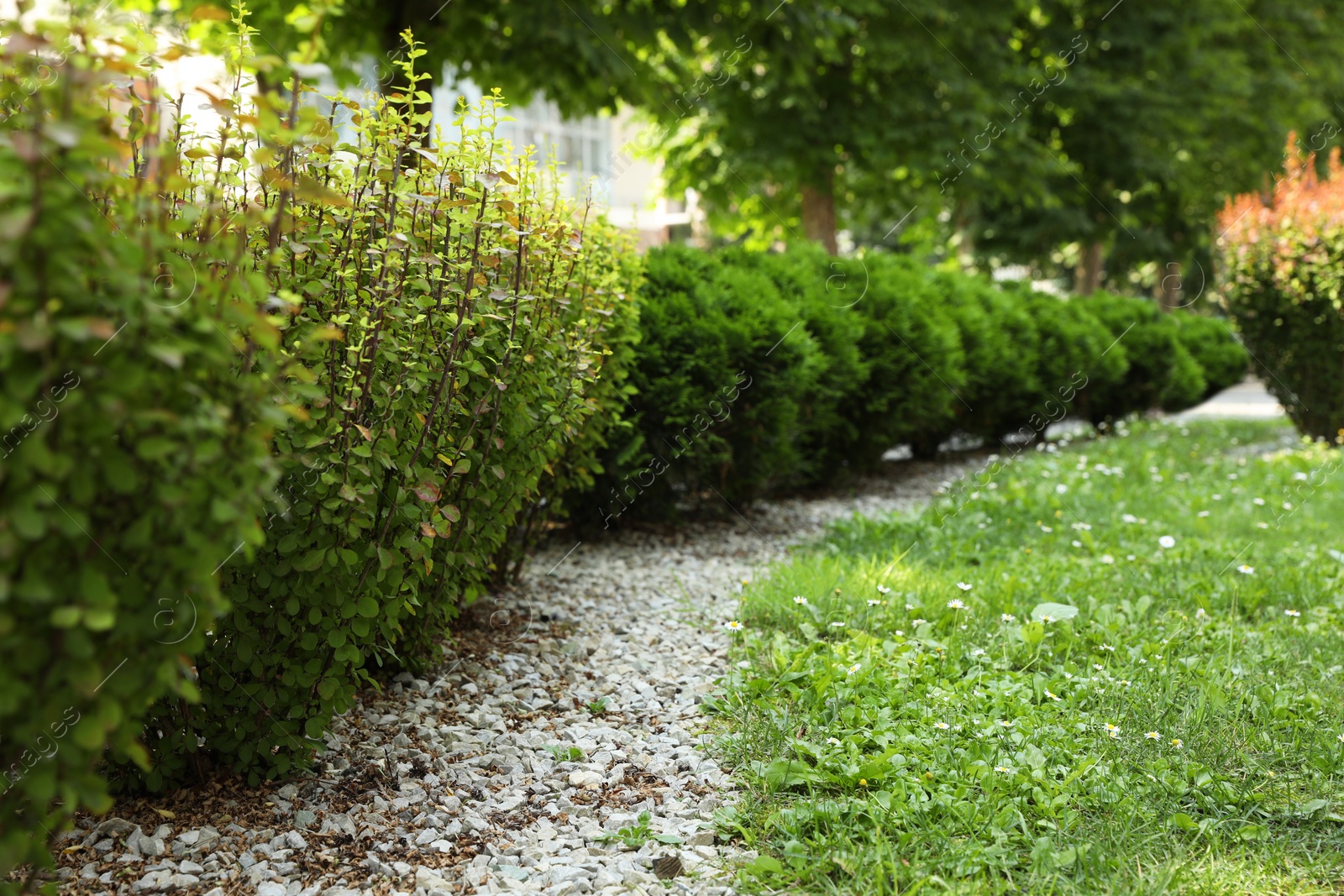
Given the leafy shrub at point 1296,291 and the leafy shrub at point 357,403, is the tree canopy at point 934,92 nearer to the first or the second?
the leafy shrub at point 1296,291

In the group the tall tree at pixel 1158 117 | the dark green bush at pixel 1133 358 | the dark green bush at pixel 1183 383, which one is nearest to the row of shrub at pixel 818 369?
the dark green bush at pixel 1133 358

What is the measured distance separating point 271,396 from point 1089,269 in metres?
19.0

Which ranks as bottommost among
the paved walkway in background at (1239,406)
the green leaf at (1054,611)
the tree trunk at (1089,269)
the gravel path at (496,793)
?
the gravel path at (496,793)

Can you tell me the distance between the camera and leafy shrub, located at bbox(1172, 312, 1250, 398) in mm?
13383

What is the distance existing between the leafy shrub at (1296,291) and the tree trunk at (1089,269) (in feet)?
31.8

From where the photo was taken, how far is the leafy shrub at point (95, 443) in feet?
4.16

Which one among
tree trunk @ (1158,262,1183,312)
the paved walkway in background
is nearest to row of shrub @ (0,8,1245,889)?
the paved walkway in background

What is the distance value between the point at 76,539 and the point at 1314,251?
9.08 metres

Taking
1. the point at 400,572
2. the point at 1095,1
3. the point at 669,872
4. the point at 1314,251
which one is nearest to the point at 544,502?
the point at 400,572

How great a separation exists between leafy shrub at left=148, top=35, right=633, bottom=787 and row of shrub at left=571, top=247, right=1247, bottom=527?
170cm

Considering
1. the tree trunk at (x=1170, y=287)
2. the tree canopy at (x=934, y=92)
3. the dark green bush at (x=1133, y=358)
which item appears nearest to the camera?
the tree canopy at (x=934, y=92)

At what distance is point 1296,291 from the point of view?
320 inches

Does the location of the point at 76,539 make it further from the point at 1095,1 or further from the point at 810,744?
the point at 1095,1

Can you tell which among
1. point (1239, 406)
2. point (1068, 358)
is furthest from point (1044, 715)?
point (1239, 406)
